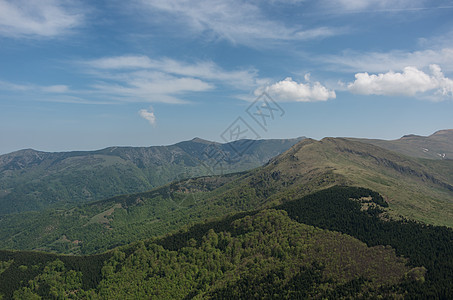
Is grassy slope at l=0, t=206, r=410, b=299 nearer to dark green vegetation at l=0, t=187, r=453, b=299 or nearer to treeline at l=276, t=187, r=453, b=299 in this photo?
dark green vegetation at l=0, t=187, r=453, b=299

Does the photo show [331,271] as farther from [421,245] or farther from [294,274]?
[421,245]

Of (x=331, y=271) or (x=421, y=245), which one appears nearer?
(x=331, y=271)

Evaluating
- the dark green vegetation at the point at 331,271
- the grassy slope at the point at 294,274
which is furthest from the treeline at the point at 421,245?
the grassy slope at the point at 294,274

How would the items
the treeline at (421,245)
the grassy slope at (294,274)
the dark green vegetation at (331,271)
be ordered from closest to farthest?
1. the treeline at (421,245)
2. the dark green vegetation at (331,271)
3. the grassy slope at (294,274)

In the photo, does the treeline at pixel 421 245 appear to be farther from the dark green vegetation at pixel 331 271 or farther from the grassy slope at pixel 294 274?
the grassy slope at pixel 294 274

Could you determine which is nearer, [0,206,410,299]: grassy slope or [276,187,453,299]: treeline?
[276,187,453,299]: treeline

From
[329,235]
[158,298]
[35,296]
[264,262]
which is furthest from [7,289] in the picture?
[329,235]

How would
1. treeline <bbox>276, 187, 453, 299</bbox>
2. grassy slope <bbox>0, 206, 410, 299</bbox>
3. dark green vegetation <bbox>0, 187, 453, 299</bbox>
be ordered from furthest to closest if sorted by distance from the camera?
grassy slope <bbox>0, 206, 410, 299</bbox> → dark green vegetation <bbox>0, 187, 453, 299</bbox> → treeline <bbox>276, 187, 453, 299</bbox>

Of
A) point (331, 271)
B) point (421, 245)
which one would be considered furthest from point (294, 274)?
point (421, 245)

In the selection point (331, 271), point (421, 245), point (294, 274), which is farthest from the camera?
point (421, 245)

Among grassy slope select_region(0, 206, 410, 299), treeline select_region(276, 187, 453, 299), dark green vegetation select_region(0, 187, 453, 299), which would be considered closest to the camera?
treeline select_region(276, 187, 453, 299)

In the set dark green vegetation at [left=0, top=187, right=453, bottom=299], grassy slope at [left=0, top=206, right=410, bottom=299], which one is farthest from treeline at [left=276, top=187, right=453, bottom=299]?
grassy slope at [left=0, top=206, right=410, bottom=299]
